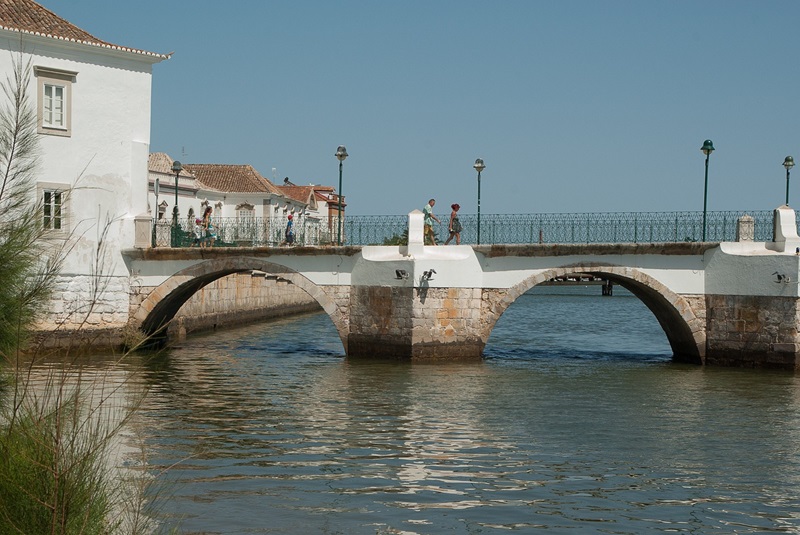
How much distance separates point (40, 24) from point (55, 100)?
6.68ft

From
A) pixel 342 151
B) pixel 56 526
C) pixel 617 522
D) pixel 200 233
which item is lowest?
pixel 617 522

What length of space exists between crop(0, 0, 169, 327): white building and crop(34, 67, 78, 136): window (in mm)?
25

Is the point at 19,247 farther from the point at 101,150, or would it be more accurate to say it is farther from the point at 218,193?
the point at 218,193

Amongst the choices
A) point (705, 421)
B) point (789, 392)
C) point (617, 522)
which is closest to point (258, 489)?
point (617, 522)

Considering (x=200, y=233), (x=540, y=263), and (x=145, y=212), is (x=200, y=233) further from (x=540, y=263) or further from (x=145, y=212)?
(x=540, y=263)

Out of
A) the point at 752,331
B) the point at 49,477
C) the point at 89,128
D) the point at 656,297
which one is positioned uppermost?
the point at 89,128

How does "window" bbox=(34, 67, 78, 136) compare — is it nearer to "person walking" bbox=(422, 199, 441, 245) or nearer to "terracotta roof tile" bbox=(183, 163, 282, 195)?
"person walking" bbox=(422, 199, 441, 245)

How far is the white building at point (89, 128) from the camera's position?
26.0 meters

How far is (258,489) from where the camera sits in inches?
477

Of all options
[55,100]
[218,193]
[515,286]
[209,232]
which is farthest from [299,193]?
[515,286]

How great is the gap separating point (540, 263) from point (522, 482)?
13934 mm

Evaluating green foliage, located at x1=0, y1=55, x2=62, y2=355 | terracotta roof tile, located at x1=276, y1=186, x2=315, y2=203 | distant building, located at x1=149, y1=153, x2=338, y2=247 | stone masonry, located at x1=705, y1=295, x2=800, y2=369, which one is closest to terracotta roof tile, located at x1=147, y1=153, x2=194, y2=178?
distant building, located at x1=149, y1=153, x2=338, y2=247

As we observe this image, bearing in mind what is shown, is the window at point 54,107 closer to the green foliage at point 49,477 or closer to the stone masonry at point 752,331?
the stone masonry at point 752,331

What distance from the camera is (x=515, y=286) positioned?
26312mm
